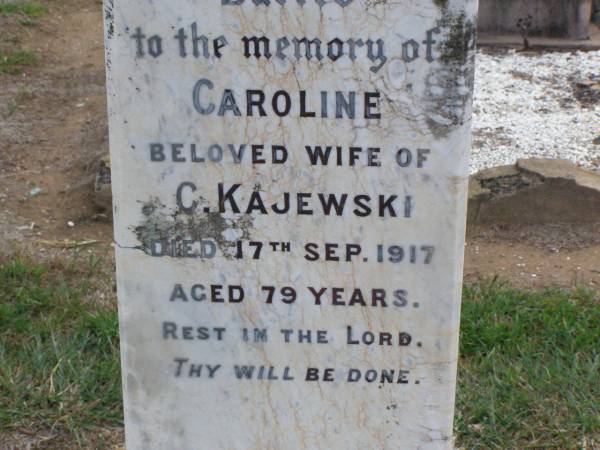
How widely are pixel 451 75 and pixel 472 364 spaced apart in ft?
4.72

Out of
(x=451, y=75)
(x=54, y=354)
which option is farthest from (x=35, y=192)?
(x=451, y=75)

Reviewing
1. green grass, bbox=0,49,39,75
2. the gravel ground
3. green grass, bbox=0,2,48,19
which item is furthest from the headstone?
green grass, bbox=0,2,48,19

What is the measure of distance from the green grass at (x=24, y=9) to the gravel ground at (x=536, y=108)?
153 inches

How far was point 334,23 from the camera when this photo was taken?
6.61 feet

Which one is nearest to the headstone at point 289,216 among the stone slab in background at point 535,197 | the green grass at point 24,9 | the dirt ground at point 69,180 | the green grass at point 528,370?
the green grass at point 528,370

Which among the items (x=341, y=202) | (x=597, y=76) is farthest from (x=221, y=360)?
A: (x=597, y=76)

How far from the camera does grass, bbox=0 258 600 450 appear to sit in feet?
9.41

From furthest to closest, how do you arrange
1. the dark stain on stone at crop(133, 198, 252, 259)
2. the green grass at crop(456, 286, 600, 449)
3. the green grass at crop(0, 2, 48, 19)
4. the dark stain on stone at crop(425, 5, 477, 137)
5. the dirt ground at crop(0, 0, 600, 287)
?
the green grass at crop(0, 2, 48, 19)
the dirt ground at crop(0, 0, 600, 287)
the green grass at crop(456, 286, 600, 449)
the dark stain on stone at crop(133, 198, 252, 259)
the dark stain on stone at crop(425, 5, 477, 137)

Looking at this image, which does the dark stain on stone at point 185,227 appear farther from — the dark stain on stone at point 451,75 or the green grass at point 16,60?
the green grass at point 16,60

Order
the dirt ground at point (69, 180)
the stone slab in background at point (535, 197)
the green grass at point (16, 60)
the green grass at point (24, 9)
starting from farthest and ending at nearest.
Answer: the green grass at point (24, 9), the green grass at point (16, 60), the stone slab in background at point (535, 197), the dirt ground at point (69, 180)

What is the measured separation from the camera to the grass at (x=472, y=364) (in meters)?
2.87

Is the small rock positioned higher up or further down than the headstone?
further down

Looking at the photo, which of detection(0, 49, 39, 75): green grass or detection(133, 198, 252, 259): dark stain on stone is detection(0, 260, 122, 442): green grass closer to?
detection(133, 198, 252, 259): dark stain on stone

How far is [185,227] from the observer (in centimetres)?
219
